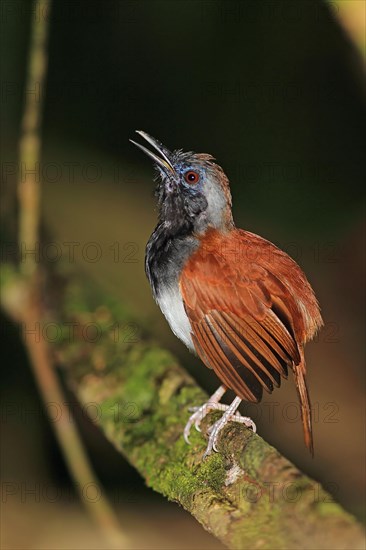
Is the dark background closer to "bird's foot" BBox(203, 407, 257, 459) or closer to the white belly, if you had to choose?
the white belly

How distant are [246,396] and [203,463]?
0.34 metres

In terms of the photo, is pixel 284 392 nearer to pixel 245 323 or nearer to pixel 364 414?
pixel 364 414

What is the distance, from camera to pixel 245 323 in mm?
3152

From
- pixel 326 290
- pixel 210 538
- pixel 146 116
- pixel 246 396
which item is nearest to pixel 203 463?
pixel 246 396

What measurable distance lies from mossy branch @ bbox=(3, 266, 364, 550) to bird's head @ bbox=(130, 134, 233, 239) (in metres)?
0.74

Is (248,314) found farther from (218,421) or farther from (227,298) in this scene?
(218,421)

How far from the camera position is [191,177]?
3.57 metres

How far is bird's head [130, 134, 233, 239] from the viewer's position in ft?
11.5

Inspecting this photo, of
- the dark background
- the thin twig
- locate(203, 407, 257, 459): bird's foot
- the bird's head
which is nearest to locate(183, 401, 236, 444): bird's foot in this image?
locate(203, 407, 257, 459): bird's foot

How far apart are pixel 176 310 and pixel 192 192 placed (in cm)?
62

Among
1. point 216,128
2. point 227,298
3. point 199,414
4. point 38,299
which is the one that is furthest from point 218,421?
point 216,128

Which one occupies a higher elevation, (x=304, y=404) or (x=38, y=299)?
(x=38, y=299)

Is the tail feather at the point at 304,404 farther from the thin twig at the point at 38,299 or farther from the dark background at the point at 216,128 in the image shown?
the dark background at the point at 216,128

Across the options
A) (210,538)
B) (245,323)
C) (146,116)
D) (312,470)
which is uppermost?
(146,116)
